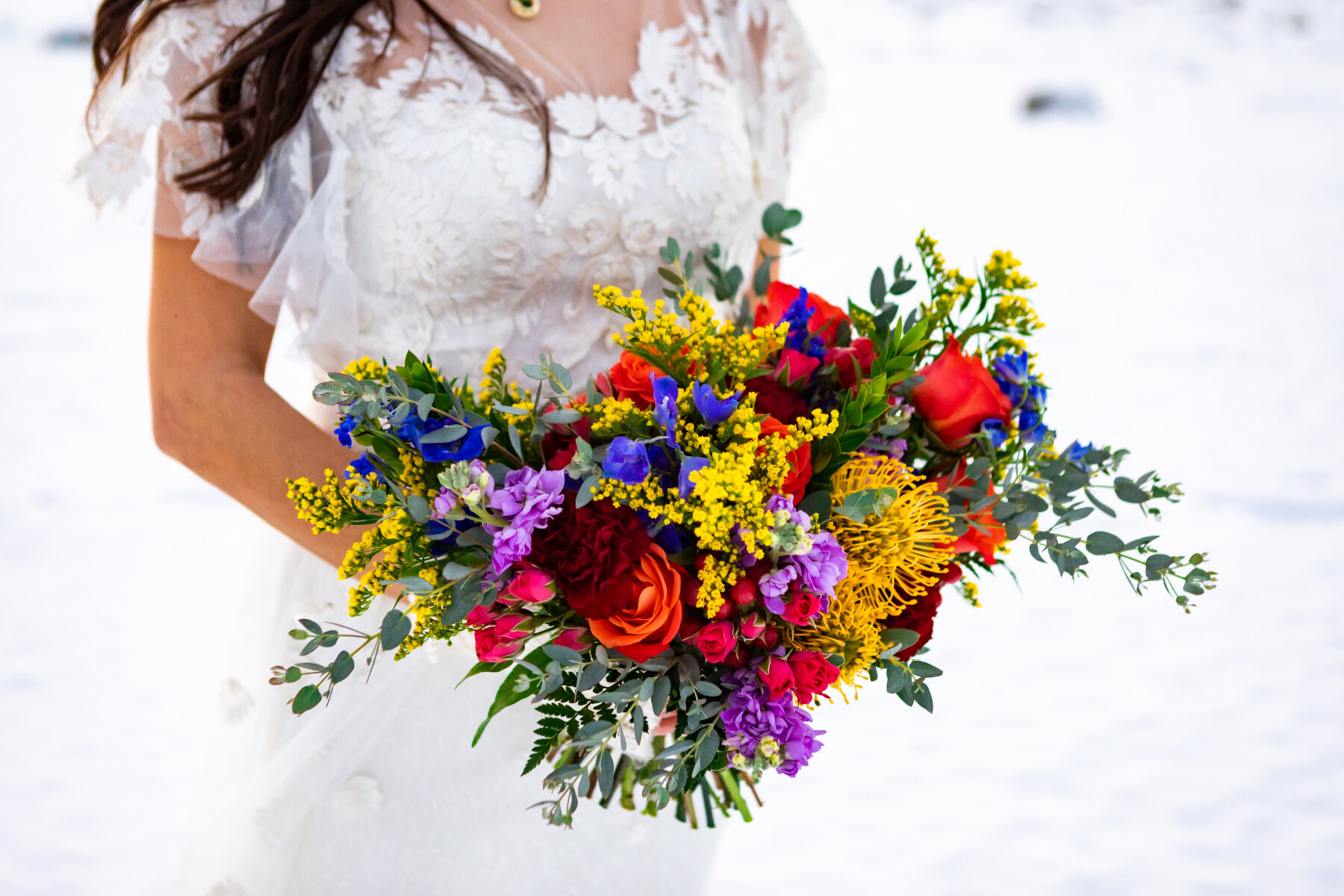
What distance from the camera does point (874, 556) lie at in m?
0.70

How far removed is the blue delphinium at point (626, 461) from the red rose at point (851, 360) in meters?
0.21

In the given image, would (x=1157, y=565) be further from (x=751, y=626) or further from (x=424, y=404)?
(x=424, y=404)

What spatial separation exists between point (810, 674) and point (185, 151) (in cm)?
75

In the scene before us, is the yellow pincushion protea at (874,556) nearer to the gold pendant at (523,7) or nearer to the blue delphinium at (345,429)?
the blue delphinium at (345,429)

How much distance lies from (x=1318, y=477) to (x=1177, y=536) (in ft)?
1.81

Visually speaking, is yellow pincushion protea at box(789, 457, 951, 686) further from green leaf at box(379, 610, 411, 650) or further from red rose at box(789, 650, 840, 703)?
green leaf at box(379, 610, 411, 650)

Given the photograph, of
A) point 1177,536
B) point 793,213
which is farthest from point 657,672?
point 1177,536

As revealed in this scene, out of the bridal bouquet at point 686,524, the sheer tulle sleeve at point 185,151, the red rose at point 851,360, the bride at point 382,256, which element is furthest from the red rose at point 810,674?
the sheer tulle sleeve at point 185,151

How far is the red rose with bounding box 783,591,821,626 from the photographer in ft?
2.12

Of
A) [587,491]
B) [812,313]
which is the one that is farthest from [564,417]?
[812,313]

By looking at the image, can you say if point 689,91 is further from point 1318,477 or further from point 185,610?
point 1318,477

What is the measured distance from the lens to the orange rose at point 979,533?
74 cm

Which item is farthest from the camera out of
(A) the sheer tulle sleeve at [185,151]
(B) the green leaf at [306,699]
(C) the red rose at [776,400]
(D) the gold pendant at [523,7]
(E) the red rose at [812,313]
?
(D) the gold pendant at [523,7]

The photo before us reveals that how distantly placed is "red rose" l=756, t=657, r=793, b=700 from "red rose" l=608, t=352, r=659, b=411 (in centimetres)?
19
